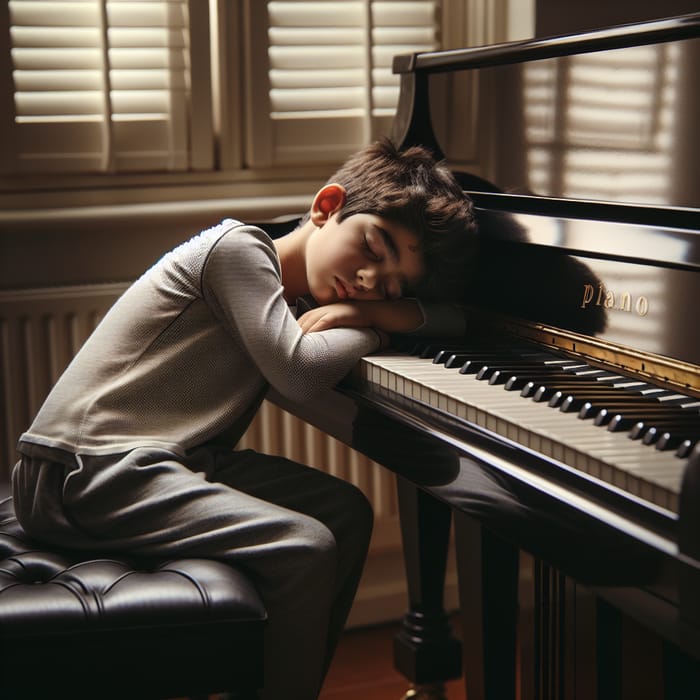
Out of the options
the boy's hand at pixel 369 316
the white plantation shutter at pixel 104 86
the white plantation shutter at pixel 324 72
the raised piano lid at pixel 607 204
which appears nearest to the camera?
the raised piano lid at pixel 607 204

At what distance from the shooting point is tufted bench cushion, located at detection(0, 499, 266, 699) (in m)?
1.08

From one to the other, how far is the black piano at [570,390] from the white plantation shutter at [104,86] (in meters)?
0.58

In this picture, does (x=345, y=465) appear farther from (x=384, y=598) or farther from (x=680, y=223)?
(x=680, y=223)

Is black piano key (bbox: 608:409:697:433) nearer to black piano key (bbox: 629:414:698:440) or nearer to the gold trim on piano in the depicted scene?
black piano key (bbox: 629:414:698:440)

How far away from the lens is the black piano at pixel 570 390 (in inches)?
35.0

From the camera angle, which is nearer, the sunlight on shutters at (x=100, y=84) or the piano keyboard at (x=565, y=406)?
the piano keyboard at (x=565, y=406)

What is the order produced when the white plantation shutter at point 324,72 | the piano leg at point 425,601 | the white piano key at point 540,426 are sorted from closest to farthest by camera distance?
1. the white piano key at point 540,426
2. the piano leg at point 425,601
3. the white plantation shutter at point 324,72

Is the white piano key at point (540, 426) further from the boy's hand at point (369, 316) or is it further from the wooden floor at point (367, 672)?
the wooden floor at point (367, 672)

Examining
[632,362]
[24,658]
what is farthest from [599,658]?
[24,658]

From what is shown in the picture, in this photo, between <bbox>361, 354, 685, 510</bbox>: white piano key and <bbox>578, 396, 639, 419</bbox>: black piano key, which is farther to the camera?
<bbox>578, 396, 639, 419</bbox>: black piano key

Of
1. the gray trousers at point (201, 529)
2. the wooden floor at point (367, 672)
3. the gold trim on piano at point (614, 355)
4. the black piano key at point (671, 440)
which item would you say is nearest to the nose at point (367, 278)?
the gold trim on piano at point (614, 355)

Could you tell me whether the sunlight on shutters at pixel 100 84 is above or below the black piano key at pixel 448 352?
above

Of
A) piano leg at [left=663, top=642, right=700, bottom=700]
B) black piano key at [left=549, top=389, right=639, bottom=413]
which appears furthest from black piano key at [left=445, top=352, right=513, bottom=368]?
piano leg at [left=663, top=642, right=700, bottom=700]

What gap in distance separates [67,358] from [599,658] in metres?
1.26
